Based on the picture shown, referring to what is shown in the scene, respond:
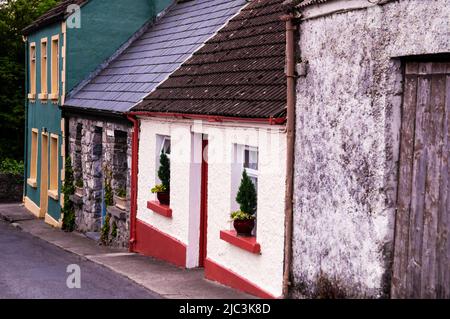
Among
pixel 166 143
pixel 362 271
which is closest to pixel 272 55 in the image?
pixel 166 143

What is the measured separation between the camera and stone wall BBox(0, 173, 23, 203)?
28.1m

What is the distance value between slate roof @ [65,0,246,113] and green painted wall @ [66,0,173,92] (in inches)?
12.6

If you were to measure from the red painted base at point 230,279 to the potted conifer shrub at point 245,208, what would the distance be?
66 cm

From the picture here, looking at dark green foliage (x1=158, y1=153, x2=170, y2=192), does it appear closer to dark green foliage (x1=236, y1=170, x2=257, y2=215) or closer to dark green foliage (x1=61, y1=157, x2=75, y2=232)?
dark green foliage (x1=236, y1=170, x2=257, y2=215)

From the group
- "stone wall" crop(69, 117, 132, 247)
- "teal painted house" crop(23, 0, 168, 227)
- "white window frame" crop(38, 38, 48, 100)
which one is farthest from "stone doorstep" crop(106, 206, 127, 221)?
"white window frame" crop(38, 38, 48, 100)

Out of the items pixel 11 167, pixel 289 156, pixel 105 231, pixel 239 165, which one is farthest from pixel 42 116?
pixel 289 156

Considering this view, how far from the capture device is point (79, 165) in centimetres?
1984

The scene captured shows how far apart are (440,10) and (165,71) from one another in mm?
9631

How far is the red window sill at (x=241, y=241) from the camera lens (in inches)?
384

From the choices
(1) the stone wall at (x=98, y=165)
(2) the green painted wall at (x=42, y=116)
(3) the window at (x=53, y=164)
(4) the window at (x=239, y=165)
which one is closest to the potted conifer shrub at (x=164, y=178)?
(1) the stone wall at (x=98, y=165)

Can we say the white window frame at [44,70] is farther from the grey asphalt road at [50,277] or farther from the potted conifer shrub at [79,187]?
the grey asphalt road at [50,277]

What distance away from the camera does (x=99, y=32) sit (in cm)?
1998

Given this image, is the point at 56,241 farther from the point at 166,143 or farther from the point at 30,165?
the point at 30,165

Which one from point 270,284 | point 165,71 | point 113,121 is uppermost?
point 165,71
